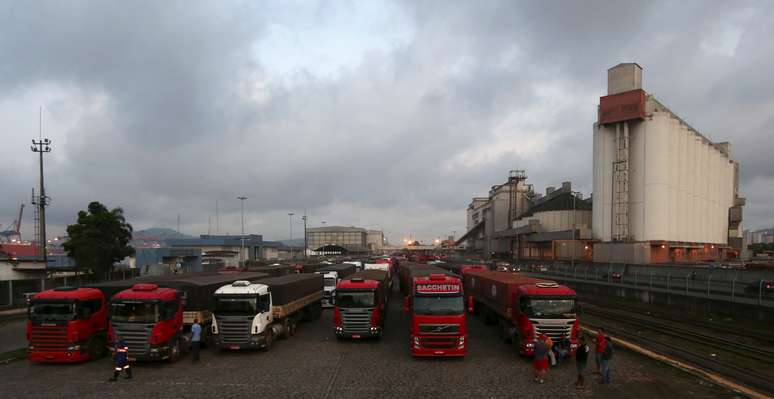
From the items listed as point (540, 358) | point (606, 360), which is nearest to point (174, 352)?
point (540, 358)

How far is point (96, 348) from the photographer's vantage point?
1867 cm

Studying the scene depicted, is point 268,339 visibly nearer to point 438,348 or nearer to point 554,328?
point 438,348

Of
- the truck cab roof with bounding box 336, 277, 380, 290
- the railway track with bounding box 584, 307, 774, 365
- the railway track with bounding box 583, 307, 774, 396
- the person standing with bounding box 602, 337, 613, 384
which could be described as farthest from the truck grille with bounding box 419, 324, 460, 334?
the railway track with bounding box 584, 307, 774, 365

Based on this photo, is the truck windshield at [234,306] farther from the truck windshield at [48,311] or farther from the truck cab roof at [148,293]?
the truck windshield at [48,311]

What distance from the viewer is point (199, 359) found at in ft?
62.3

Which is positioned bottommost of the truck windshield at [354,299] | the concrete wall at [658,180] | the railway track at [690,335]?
the railway track at [690,335]

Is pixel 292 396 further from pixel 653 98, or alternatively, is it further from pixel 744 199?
pixel 744 199

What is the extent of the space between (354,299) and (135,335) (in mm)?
9457

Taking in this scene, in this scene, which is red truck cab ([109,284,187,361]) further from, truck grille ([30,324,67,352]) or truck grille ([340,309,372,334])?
truck grille ([340,309,372,334])

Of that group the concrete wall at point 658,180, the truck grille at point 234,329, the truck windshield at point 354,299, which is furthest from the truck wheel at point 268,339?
the concrete wall at point 658,180

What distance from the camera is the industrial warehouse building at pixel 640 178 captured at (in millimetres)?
74312

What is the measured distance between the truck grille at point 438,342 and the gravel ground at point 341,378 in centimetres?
80

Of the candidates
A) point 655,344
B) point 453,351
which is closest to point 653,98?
point 655,344

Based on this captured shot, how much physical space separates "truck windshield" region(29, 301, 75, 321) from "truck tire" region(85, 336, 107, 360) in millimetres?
1532
